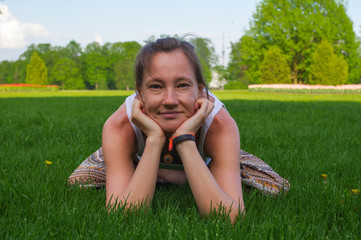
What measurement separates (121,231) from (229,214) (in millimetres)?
541

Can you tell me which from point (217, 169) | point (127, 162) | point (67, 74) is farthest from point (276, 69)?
point (67, 74)

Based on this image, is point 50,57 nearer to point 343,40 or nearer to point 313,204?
point 343,40

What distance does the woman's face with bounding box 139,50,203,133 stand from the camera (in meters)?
1.84

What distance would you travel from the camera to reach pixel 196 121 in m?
1.87

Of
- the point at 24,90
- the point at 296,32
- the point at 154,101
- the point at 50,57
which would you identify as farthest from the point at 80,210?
the point at 50,57

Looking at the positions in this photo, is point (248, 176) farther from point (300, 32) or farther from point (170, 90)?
point (300, 32)

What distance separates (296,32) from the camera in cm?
3644

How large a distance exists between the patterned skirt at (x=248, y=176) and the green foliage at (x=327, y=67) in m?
30.9

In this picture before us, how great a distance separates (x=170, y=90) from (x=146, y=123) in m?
0.24

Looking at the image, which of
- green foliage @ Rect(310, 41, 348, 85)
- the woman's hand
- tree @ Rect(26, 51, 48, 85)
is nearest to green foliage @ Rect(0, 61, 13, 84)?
tree @ Rect(26, 51, 48, 85)

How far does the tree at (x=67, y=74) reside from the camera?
6359cm

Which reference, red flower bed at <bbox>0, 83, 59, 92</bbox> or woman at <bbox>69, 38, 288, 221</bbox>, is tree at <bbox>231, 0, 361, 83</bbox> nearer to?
red flower bed at <bbox>0, 83, 59, 92</bbox>

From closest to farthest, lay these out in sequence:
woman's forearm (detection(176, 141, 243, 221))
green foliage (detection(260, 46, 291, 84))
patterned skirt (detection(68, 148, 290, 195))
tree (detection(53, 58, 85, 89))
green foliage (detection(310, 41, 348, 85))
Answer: woman's forearm (detection(176, 141, 243, 221))
patterned skirt (detection(68, 148, 290, 195))
green foliage (detection(310, 41, 348, 85))
green foliage (detection(260, 46, 291, 84))
tree (detection(53, 58, 85, 89))

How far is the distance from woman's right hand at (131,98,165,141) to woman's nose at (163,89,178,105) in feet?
0.51
